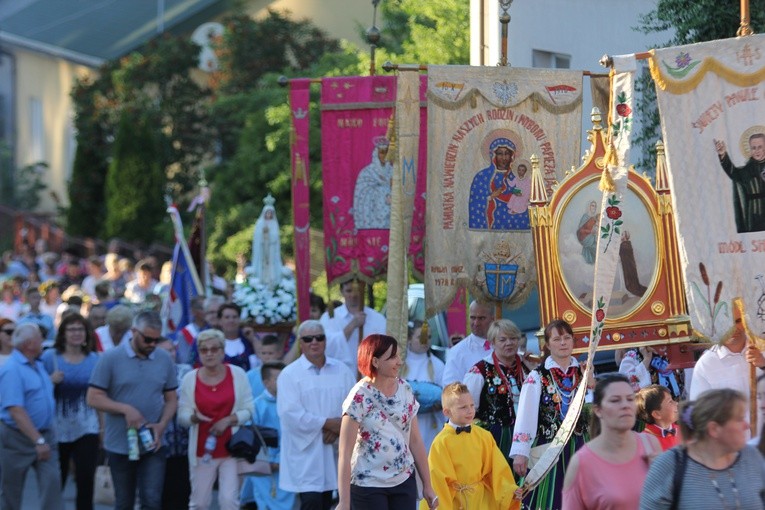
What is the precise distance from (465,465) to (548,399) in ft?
2.33

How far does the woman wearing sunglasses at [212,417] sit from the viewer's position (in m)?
11.9

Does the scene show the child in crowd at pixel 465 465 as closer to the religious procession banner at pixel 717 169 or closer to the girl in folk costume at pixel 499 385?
the girl in folk costume at pixel 499 385

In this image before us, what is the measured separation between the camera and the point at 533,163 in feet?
37.1

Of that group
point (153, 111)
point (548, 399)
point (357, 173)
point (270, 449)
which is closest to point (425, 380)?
point (270, 449)

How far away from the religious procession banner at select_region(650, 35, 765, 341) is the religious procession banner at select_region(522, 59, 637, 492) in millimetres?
273

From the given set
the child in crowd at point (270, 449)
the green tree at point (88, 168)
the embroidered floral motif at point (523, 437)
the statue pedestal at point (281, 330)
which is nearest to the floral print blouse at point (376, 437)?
the embroidered floral motif at point (523, 437)

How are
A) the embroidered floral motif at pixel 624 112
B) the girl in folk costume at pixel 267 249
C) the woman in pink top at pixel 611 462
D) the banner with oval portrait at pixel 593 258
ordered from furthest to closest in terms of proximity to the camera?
the girl in folk costume at pixel 267 249 < the banner with oval portrait at pixel 593 258 < the embroidered floral motif at pixel 624 112 < the woman in pink top at pixel 611 462

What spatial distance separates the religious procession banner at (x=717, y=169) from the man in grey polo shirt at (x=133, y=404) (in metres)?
4.47

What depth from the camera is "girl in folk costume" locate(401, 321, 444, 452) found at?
12.6 metres

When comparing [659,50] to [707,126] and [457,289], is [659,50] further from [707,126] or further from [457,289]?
[457,289]

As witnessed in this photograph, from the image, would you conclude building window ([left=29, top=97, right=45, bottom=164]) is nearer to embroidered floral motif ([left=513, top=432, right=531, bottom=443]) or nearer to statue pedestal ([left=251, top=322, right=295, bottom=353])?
statue pedestal ([left=251, top=322, right=295, bottom=353])

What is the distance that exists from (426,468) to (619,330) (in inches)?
83.4

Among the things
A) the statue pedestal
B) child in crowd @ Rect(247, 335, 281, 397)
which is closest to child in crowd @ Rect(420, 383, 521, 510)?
child in crowd @ Rect(247, 335, 281, 397)

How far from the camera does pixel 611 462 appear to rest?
7.12 meters
